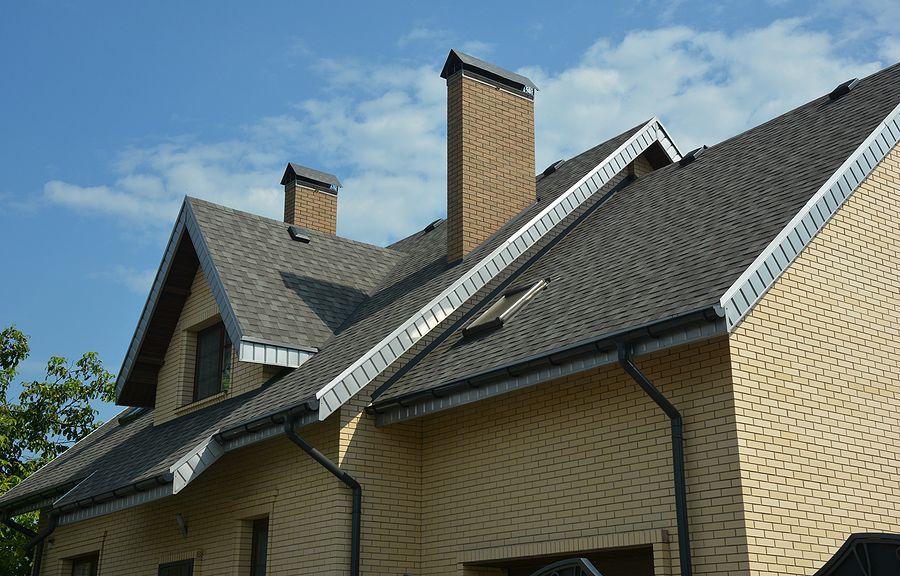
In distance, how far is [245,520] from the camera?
12.2 m

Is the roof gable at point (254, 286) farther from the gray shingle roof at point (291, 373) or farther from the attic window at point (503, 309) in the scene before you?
the attic window at point (503, 309)

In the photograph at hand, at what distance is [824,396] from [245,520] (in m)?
7.15

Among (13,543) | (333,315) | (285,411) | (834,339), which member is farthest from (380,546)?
(13,543)

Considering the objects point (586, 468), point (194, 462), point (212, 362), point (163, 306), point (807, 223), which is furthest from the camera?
point (163, 306)

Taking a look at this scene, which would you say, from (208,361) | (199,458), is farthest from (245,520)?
(208,361)

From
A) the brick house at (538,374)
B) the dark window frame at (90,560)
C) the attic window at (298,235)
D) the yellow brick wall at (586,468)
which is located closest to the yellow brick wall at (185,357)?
the brick house at (538,374)

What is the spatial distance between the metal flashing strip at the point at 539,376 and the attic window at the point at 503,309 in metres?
1.35

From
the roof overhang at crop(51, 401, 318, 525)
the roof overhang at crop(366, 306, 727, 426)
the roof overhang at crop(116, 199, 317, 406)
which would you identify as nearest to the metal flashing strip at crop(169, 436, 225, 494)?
the roof overhang at crop(51, 401, 318, 525)

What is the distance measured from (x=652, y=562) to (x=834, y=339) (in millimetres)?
2705

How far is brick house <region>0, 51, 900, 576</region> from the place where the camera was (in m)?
8.32

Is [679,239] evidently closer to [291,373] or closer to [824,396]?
[824,396]

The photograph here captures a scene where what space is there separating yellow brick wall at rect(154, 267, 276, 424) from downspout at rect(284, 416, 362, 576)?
340 centimetres

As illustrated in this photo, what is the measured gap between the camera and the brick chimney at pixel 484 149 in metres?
14.1

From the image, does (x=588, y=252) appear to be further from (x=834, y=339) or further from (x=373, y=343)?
(x=834, y=339)
